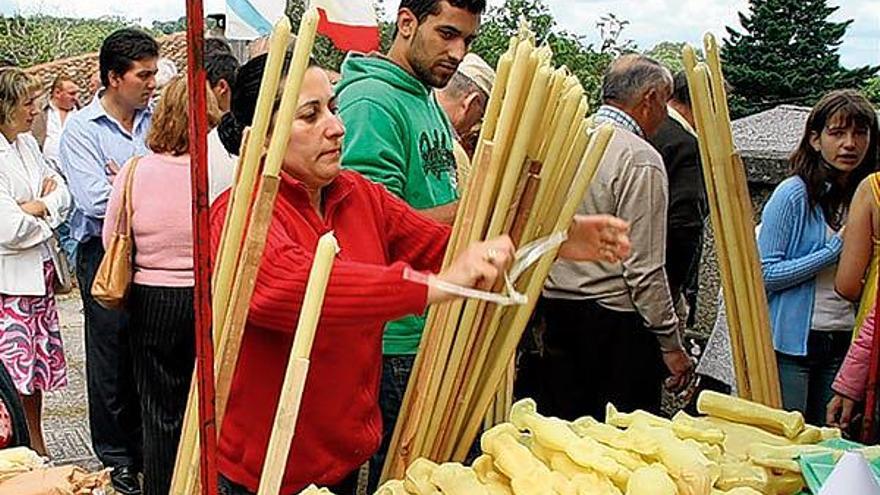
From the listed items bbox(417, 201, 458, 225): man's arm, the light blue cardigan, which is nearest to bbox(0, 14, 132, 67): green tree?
the light blue cardigan

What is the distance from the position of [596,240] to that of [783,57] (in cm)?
407

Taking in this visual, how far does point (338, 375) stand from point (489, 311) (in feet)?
0.88

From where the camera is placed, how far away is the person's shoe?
2.90 metres

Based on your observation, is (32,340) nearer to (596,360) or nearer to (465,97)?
(465,97)

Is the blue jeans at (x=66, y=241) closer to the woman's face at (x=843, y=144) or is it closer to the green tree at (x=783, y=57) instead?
the woman's face at (x=843, y=144)

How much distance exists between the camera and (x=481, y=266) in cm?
107

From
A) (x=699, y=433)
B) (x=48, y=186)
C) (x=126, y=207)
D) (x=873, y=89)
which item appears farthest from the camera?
(x=873, y=89)

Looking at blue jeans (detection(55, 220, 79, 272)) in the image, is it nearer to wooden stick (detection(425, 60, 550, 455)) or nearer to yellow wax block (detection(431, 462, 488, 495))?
wooden stick (detection(425, 60, 550, 455))

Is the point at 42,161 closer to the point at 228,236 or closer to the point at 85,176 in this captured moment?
the point at 85,176

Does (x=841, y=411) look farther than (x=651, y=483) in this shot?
Yes

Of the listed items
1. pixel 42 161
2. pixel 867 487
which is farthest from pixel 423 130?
pixel 42 161

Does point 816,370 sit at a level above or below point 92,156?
below

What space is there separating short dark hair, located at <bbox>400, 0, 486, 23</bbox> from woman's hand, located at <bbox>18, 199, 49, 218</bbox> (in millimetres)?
1684

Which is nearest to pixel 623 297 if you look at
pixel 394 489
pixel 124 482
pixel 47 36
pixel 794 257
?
pixel 794 257
